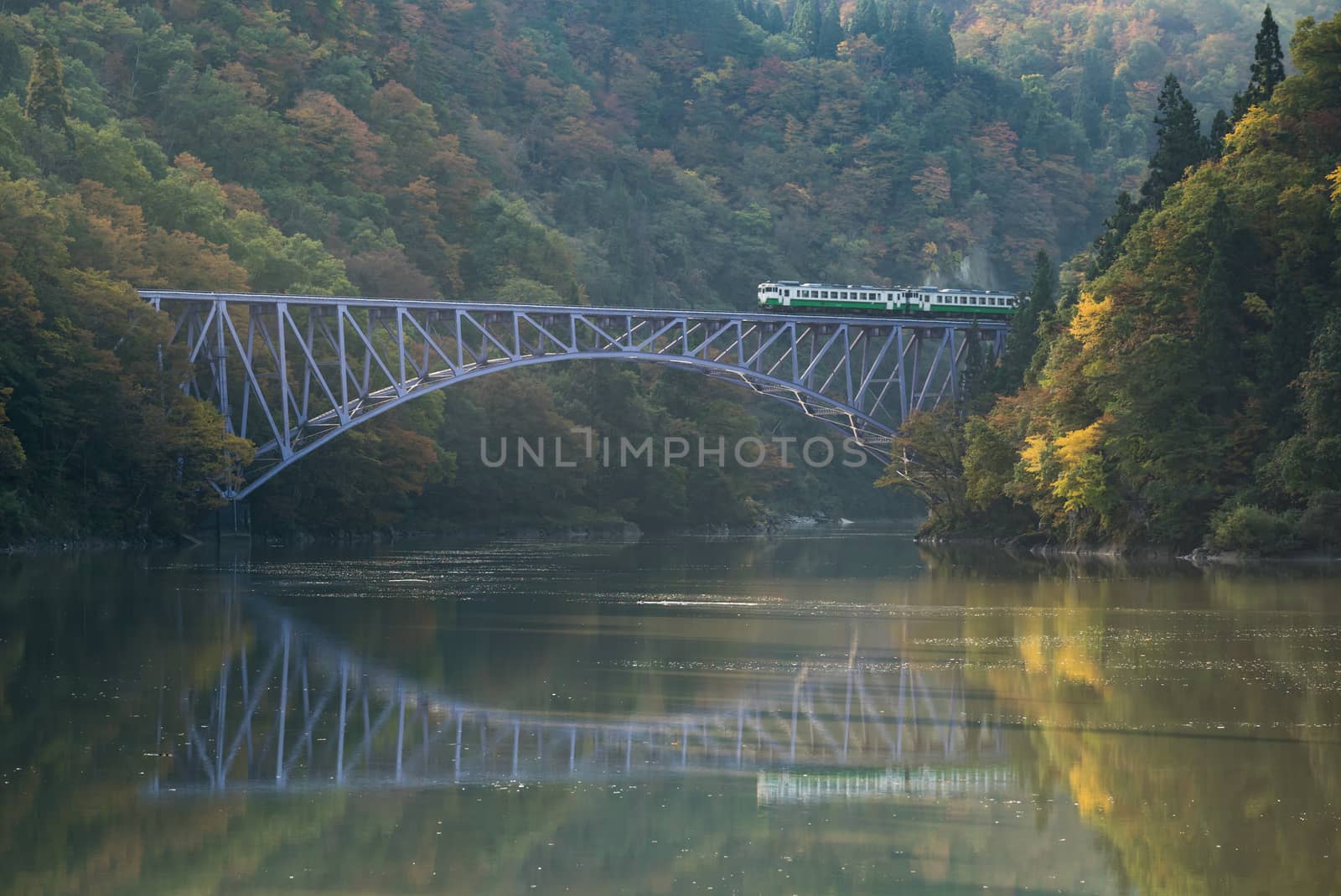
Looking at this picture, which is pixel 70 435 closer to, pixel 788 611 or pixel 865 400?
pixel 788 611

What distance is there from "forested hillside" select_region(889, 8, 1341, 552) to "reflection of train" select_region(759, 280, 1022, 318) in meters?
28.2

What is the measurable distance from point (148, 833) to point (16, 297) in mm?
51013

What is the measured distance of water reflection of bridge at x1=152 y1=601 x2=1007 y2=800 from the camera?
687 inches

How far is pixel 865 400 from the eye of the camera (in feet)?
489

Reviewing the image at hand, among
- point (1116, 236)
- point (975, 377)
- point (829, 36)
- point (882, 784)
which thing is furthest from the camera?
point (829, 36)

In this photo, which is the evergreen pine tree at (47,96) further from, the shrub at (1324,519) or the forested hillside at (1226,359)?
the shrub at (1324,519)

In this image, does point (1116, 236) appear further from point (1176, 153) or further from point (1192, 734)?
point (1192, 734)

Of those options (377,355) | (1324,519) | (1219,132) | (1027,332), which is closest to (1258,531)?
(1324,519)

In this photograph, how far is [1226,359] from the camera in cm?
5984

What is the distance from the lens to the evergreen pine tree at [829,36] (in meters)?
190

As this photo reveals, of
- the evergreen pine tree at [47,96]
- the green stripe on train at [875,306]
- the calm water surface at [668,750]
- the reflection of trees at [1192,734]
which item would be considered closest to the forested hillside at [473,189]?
the evergreen pine tree at [47,96]

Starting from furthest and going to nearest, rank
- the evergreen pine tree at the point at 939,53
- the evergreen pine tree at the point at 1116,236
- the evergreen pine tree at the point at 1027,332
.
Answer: the evergreen pine tree at the point at 939,53 → the evergreen pine tree at the point at 1027,332 → the evergreen pine tree at the point at 1116,236

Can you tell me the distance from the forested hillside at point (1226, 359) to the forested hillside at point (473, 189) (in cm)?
3077

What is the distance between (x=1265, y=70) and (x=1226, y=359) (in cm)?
1521
